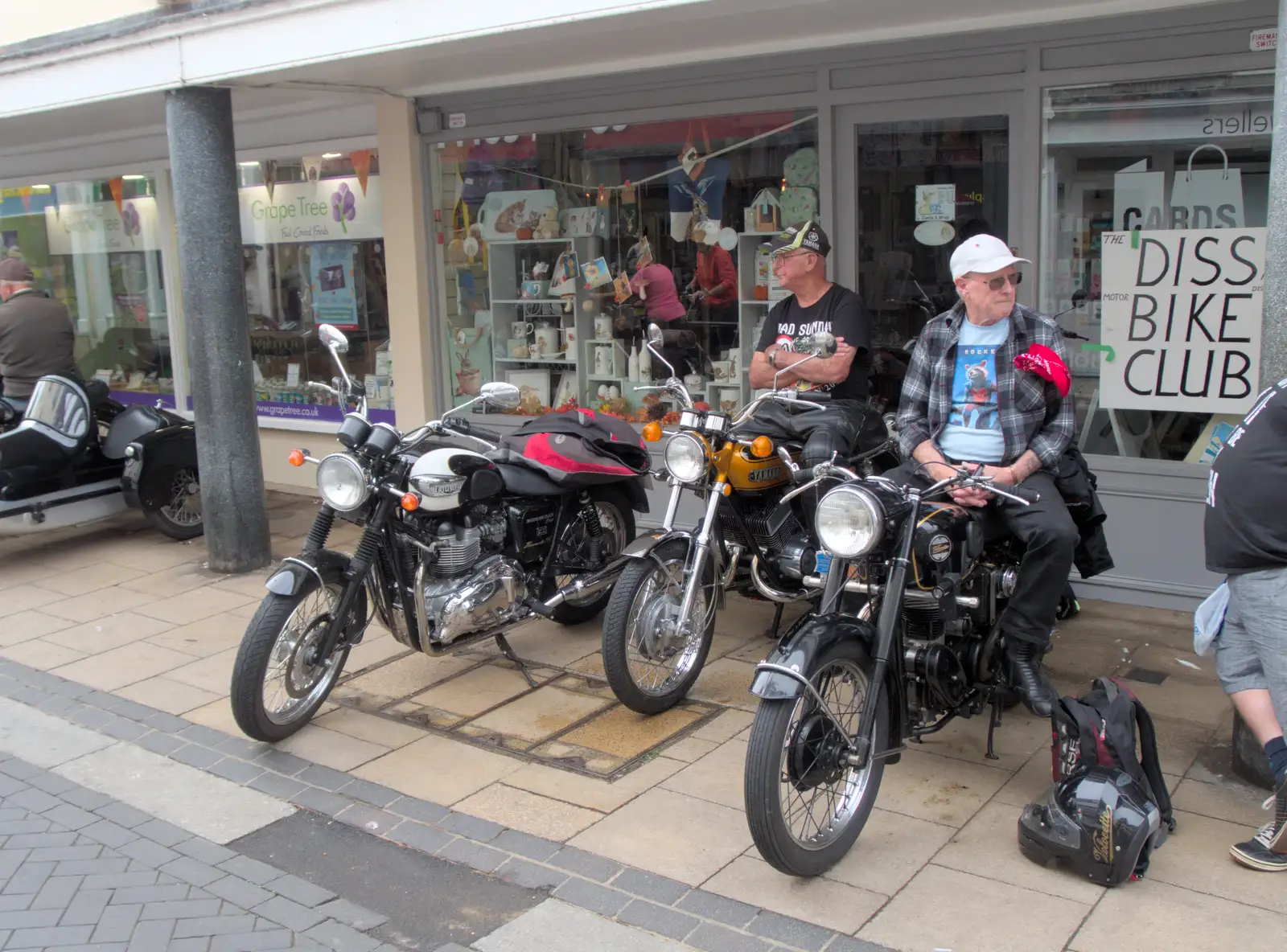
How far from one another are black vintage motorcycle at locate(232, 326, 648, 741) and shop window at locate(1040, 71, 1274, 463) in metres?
2.73

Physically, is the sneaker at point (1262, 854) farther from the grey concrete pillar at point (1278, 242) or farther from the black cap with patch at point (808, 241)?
the black cap with patch at point (808, 241)

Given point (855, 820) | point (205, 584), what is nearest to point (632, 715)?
point (855, 820)

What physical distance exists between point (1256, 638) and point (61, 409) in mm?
7006

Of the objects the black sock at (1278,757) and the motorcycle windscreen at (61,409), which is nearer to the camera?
the black sock at (1278,757)

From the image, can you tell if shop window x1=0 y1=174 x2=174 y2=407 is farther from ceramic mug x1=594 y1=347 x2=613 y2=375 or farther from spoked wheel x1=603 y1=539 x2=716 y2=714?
spoked wheel x1=603 y1=539 x2=716 y2=714

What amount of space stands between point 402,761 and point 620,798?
953 millimetres

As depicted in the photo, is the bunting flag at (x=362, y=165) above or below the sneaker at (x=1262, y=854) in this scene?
above

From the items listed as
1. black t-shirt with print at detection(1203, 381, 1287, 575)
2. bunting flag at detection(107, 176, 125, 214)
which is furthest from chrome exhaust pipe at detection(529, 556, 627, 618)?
bunting flag at detection(107, 176, 125, 214)

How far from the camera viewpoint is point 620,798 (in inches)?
170

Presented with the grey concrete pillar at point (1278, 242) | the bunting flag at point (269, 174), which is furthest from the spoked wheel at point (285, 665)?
the bunting flag at point (269, 174)

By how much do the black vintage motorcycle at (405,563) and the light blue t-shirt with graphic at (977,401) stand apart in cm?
173

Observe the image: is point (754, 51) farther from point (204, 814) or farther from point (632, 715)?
point (204, 814)

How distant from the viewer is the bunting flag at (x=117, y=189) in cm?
1171

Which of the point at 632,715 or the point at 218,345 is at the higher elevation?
the point at 218,345
